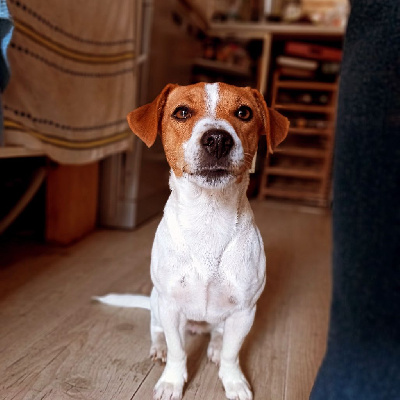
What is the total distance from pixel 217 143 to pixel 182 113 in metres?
0.15

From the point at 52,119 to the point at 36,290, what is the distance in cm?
57

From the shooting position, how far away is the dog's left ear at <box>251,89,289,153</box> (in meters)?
0.80

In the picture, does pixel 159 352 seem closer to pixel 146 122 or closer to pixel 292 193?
pixel 146 122

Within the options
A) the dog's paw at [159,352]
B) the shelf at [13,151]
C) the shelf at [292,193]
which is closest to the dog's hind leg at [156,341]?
the dog's paw at [159,352]

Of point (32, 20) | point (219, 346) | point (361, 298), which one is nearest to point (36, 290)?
point (219, 346)

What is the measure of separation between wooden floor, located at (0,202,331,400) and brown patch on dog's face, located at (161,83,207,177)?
34 centimetres

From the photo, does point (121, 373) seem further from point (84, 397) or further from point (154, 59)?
point (154, 59)

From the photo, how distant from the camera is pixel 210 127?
2.30 ft

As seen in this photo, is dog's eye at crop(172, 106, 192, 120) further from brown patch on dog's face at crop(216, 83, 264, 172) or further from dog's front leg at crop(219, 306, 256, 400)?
dog's front leg at crop(219, 306, 256, 400)

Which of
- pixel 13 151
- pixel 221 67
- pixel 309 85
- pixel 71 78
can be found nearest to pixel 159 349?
pixel 13 151

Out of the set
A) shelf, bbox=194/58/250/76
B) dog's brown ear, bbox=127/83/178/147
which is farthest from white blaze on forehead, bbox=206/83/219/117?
shelf, bbox=194/58/250/76

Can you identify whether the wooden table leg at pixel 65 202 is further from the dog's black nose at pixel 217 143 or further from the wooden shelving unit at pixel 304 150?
the wooden shelving unit at pixel 304 150

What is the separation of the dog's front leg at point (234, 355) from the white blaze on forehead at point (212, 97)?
42 centimetres

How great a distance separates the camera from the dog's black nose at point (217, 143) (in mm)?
682
